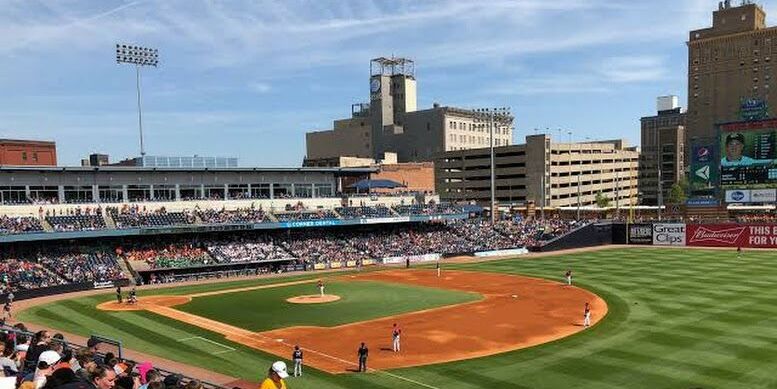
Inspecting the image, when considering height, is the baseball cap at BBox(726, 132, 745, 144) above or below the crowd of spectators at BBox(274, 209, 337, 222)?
above

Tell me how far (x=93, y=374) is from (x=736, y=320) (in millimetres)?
32544

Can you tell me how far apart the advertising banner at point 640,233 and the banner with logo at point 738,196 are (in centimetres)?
1173

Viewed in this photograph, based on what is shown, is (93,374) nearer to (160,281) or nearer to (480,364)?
(480,364)

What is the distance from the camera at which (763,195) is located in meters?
63.7

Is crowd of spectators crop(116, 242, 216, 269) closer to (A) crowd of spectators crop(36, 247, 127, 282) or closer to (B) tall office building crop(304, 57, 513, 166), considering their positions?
(A) crowd of spectators crop(36, 247, 127, 282)

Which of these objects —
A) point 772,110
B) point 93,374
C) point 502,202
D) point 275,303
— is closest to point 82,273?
point 275,303

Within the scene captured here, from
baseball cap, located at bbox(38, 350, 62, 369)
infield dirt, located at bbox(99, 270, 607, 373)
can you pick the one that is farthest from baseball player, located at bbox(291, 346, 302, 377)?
baseball cap, located at bbox(38, 350, 62, 369)

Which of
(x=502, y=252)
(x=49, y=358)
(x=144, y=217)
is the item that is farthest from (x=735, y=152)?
(x=49, y=358)

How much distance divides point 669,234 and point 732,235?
6.89m

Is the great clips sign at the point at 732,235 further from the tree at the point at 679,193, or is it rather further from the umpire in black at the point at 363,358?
the tree at the point at 679,193

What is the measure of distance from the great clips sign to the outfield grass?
1671 inches

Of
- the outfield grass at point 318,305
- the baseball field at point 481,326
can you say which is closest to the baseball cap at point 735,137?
the baseball field at point 481,326

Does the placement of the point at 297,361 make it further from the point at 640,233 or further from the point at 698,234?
the point at 640,233

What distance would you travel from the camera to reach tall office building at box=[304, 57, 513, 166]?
152m
